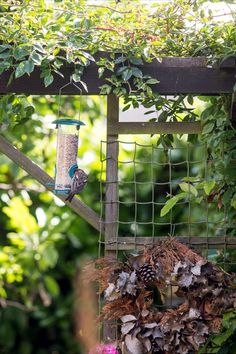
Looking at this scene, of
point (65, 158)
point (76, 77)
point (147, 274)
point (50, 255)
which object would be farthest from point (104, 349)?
point (50, 255)

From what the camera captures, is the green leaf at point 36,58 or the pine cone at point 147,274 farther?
the pine cone at point 147,274

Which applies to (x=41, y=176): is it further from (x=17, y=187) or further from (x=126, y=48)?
(x=17, y=187)

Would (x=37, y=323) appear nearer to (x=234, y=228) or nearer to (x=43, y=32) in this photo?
(x=234, y=228)

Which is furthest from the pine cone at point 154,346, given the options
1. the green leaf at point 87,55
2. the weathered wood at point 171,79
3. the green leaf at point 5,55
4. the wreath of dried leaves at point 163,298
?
the green leaf at point 5,55

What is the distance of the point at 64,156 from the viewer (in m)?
3.46

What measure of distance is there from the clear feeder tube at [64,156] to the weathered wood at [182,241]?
346mm

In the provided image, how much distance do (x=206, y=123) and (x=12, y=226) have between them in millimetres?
2529

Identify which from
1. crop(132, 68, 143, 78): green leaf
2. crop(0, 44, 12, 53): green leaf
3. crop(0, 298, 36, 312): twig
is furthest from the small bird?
crop(0, 298, 36, 312): twig

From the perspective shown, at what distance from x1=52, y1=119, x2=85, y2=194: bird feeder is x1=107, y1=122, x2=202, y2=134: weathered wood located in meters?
0.21

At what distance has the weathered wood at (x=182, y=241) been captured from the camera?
3.56m

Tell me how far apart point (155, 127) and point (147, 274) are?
2.18ft

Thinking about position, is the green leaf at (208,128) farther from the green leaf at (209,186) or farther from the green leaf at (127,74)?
the green leaf at (127,74)

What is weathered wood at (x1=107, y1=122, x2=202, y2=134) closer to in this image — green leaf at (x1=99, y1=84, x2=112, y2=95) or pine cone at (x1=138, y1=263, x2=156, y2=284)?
green leaf at (x1=99, y1=84, x2=112, y2=95)

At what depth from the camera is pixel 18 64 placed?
327 cm
